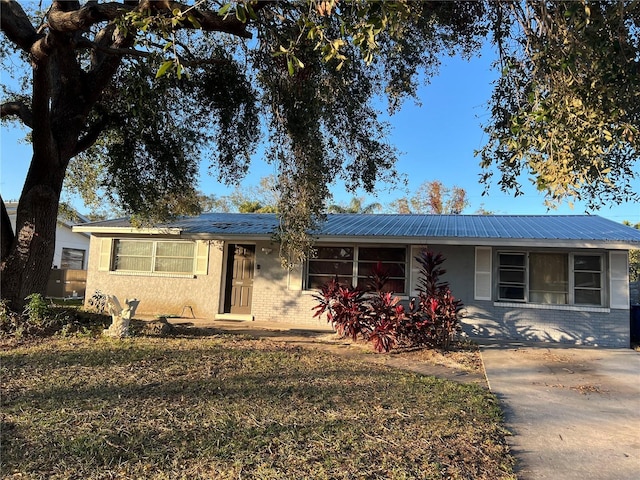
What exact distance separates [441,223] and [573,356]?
18.9ft

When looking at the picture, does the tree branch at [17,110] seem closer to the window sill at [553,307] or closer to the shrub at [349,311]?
the shrub at [349,311]

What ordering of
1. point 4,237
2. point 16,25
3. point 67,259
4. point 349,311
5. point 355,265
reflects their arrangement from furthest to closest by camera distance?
point 67,259, point 355,265, point 349,311, point 4,237, point 16,25

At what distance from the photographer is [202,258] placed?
532 inches

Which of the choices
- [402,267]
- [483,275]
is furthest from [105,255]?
[483,275]

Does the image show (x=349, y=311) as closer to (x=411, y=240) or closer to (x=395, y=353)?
(x=395, y=353)

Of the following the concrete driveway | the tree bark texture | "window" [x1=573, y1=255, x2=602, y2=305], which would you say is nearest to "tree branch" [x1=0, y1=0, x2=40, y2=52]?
the tree bark texture

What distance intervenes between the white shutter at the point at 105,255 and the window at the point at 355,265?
647 centimetres

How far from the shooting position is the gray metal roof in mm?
10828

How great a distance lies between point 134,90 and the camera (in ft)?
23.1

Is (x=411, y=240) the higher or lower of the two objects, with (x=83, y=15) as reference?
lower

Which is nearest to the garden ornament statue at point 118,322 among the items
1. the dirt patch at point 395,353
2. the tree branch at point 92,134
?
the dirt patch at point 395,353

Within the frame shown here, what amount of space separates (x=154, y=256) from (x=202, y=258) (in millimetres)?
1679

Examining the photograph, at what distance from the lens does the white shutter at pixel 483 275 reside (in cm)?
1129

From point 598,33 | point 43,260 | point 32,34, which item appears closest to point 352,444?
point 598,33
